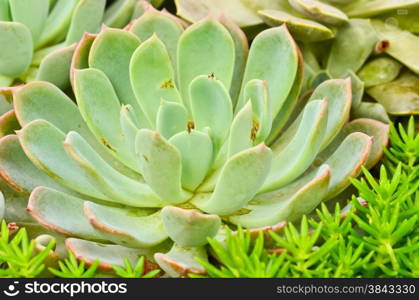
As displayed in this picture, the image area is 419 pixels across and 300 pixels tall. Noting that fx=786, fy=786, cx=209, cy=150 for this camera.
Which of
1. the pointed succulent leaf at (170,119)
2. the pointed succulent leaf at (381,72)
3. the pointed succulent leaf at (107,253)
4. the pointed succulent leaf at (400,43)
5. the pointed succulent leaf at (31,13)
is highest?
the pointed succulent leaf at (31,13)

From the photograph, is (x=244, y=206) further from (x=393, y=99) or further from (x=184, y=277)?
(x=393, y=99)

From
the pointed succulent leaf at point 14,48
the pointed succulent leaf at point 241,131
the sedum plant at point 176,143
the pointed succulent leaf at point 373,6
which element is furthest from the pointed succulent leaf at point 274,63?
the pointed succulent leaf at point 14,48

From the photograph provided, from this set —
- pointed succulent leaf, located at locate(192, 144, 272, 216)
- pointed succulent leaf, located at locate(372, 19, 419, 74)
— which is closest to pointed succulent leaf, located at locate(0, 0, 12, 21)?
pointed succulent leaf, located at locate(192, 144, 272, 216)

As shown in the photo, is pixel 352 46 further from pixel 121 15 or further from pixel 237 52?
pixel 121 15

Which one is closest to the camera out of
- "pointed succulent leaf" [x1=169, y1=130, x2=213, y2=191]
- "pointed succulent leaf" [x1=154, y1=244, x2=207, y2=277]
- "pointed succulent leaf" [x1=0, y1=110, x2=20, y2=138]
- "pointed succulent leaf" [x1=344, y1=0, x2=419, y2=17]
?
"pointed succulent leaf" [x1=154, y1=244, x2=207, y2=277]

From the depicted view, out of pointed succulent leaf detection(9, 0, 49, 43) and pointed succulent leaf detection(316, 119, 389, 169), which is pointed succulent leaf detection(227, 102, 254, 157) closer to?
pointed succulent leaf detection(316, 119, 389, 169)

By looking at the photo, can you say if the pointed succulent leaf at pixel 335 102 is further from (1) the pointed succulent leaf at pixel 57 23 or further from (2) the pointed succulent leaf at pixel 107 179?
(1) the pointed succulent leaf at pixel 57 23

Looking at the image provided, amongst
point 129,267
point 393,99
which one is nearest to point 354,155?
point 393,99

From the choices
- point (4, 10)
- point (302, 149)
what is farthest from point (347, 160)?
point (4, 10)
